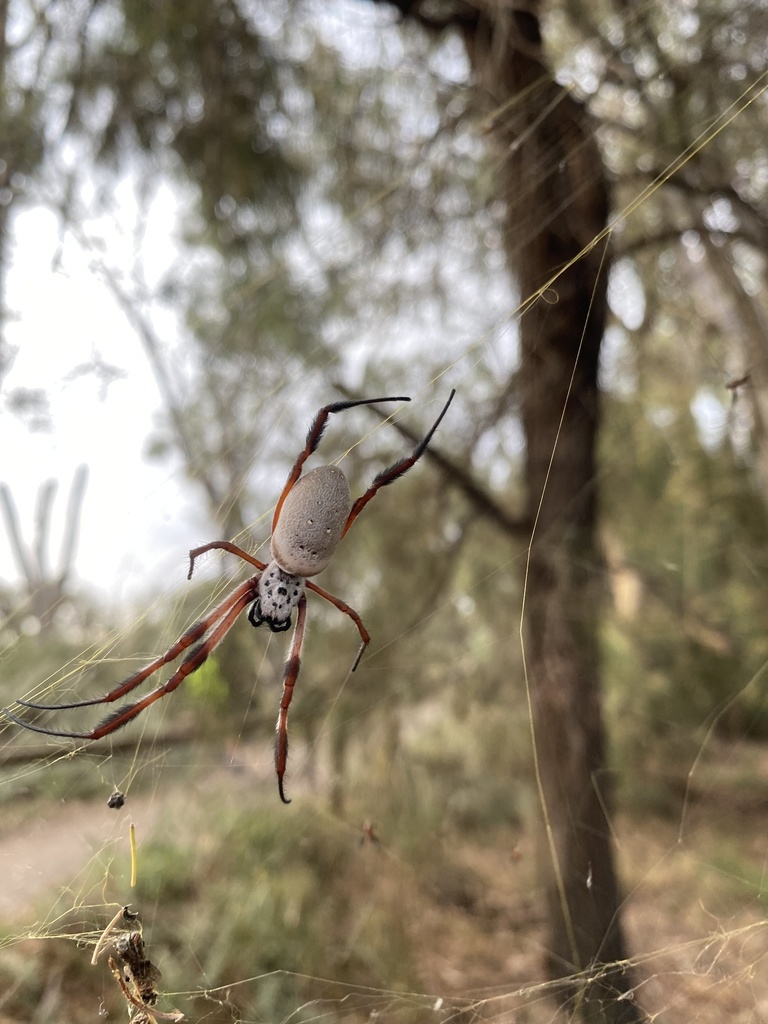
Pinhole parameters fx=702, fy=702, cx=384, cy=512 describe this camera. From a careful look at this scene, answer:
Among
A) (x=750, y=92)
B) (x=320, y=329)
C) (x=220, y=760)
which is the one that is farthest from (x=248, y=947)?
(x=750, y=92)

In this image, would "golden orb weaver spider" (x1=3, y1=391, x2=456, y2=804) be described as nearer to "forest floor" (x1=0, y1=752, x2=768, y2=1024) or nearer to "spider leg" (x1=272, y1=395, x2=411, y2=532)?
"spider leg" (x1=272, y1=395, x2=411, y2=532)

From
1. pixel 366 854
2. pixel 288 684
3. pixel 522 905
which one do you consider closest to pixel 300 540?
pixel 288 684

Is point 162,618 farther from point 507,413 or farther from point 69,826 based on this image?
point 507,413

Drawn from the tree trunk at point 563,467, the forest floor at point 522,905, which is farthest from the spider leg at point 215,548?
the tree trunk at point 563,467

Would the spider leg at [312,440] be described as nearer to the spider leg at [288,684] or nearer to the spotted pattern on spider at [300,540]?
the spotted pattern on spider at [300,540]

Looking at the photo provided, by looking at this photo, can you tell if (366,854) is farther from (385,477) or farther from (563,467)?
(385,477)
